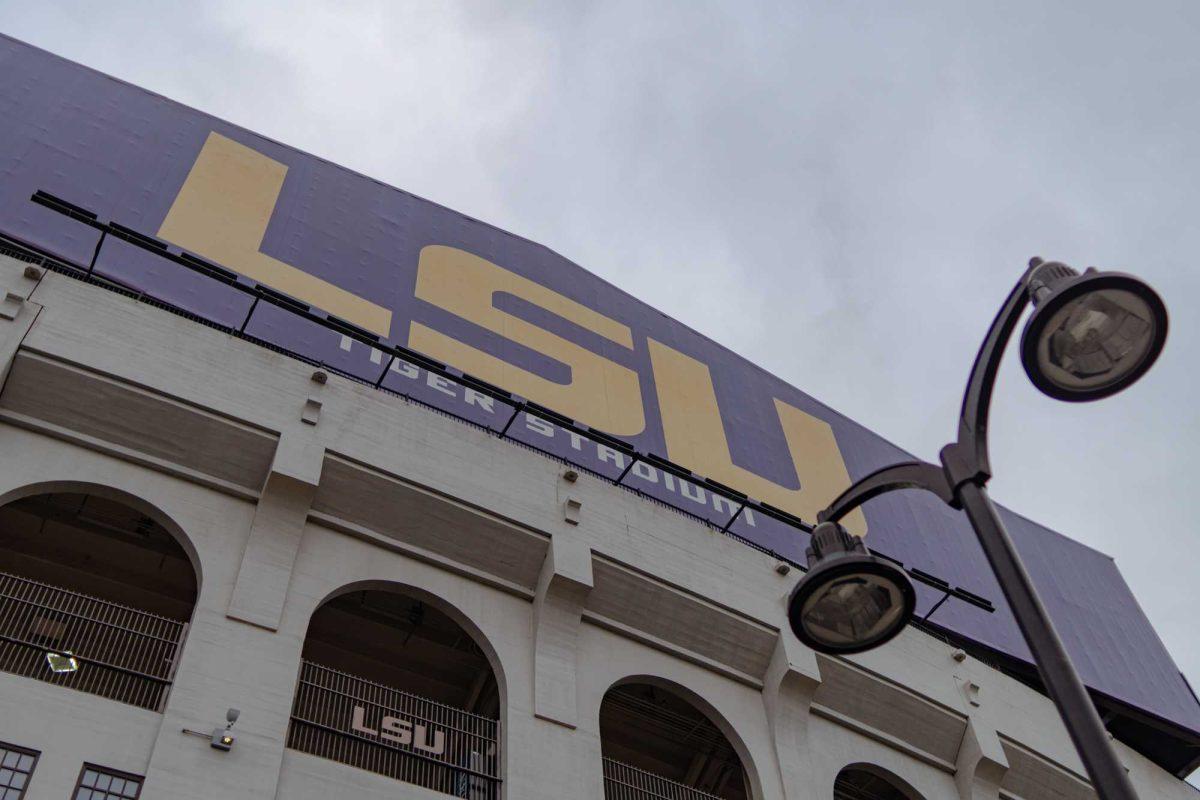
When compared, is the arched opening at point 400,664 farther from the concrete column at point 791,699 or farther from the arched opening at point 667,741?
the concrete column at point 791,699

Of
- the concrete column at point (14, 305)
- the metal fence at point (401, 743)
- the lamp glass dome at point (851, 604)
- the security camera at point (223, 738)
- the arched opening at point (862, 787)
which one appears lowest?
the lamp glass dome at point (851, 604)

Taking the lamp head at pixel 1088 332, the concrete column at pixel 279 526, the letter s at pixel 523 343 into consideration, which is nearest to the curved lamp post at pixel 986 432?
the lamp head at pixel 1088 332

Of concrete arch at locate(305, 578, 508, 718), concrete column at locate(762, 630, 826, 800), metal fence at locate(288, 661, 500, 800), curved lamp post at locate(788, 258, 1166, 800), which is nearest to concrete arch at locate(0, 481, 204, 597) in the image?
concrete arch at locate(305, 578, 508, 718)

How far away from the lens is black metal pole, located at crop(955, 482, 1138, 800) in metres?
7.52

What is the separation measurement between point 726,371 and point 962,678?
→ 12054mm

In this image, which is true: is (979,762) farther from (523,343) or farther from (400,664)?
(523,343)

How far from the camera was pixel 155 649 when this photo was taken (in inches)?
778

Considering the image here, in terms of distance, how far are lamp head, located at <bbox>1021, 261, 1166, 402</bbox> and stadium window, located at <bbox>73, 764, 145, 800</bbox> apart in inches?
517

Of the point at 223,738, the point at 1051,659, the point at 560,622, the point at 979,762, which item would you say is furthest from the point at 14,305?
the point at 979,762

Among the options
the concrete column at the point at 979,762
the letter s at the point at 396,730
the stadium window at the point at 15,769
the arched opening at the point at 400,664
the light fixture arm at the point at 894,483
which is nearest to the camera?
the light fixture arm at the point at 894,483

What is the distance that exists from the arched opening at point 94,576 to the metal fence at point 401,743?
2.73 m

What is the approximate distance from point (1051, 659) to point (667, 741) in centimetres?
2074

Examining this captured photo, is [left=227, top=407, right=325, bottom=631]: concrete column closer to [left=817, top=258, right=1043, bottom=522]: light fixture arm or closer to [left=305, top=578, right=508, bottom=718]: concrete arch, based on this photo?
[left=305, top=578, right=508, bottom=718]: concrete arch

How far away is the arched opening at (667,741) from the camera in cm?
2652
